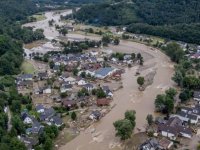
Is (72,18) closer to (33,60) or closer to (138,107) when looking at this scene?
(33,60)

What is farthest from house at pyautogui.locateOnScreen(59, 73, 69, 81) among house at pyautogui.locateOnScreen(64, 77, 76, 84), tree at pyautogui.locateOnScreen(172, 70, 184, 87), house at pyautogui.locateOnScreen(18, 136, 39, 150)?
house at pyautogui.locateOnScreen(18, 136, 39, 150)

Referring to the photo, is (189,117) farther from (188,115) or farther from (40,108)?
(40,108)

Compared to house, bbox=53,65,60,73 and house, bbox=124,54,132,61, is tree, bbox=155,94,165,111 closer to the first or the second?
house, bbox=53,65,60,73

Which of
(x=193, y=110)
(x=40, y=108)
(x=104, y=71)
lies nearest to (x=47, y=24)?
(x=104, y=71)

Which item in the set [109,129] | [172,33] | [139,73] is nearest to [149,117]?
[109,129]

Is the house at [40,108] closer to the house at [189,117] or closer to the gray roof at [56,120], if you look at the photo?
the gray roof at [56,120]
